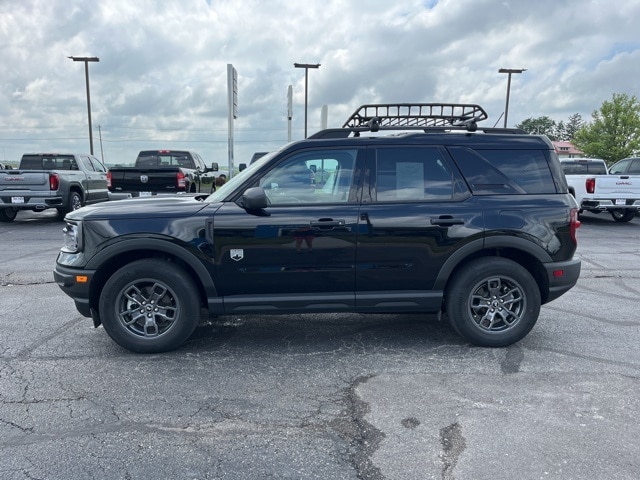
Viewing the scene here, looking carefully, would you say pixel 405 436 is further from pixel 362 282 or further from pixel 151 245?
pixel 151 245

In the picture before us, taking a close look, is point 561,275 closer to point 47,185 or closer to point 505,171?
point 505,171

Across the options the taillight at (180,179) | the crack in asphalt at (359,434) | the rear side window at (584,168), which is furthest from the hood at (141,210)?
the rear side window at (584,168)

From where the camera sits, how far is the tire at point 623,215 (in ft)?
44.6

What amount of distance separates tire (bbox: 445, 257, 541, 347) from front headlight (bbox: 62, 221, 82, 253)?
3.24m

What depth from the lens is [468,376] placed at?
12.4ft

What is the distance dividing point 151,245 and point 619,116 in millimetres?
45077

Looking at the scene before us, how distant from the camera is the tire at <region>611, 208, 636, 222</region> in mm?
13586

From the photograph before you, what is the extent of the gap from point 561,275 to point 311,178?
7.90 ft

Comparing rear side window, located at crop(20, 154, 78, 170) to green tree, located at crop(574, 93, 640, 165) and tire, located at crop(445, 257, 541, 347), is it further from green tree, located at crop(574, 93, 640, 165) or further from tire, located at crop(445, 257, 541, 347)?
green tree, located at crop(574, 93, 640, 165)

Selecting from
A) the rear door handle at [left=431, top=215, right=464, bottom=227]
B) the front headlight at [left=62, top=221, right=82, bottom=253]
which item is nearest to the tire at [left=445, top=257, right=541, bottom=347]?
the rear door handle at [left=431, top=215, right=464, bottom=227]

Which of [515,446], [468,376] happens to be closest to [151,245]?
[468,376]

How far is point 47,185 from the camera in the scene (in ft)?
39.8

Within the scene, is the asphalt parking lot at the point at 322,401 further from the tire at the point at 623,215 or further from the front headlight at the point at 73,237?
the tire at the point at 623,215

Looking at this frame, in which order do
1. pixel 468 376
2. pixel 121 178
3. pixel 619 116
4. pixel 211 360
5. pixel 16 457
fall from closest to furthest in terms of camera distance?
pixel 16 457
pixel 468 376
pixel 211 360
pixel 121 178
pixel 619 116
